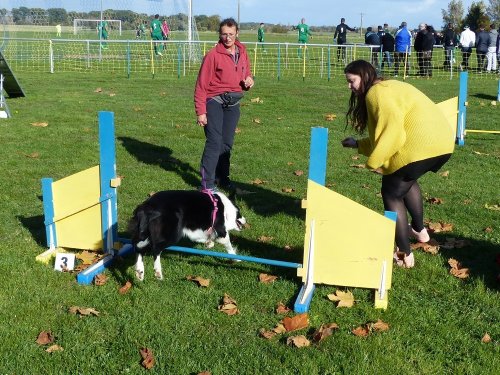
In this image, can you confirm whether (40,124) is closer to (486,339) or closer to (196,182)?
(196,182)

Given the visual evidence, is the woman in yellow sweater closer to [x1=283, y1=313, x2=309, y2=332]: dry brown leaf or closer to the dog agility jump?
the dog agility jump

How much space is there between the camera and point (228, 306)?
434cm

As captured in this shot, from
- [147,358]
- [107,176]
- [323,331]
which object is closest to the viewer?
[147,358]

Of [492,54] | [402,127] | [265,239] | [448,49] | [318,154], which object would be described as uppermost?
[448,49]

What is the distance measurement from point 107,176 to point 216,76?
2243mm

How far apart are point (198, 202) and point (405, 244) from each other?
174 centimetres

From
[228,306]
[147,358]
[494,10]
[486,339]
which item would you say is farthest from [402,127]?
[494,10]

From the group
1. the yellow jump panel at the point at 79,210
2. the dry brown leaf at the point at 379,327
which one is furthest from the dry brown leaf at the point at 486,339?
the yellow jump panel at the point at 79,210

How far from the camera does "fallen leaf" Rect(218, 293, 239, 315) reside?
4.28m

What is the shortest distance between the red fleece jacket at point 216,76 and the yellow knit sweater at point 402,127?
102 inches

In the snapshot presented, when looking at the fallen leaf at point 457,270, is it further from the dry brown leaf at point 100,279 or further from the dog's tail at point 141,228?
the dry brown leaf at point 100,279

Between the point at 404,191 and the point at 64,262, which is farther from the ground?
the point at 404,191

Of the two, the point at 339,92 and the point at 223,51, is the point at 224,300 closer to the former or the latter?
the point at 223,51

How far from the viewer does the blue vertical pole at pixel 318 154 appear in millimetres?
4394
